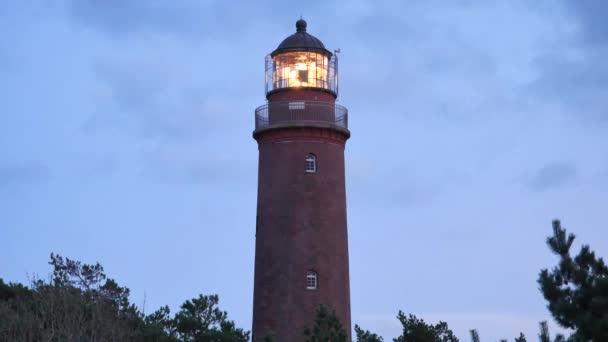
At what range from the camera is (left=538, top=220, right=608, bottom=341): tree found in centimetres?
2302

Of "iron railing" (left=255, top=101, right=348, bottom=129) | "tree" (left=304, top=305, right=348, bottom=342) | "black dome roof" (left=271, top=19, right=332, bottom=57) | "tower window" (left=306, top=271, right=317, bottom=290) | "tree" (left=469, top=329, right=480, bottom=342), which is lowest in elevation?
"tree" (left=469, top=329, right=480, bottom=342)

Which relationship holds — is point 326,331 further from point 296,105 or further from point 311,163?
point 296,105

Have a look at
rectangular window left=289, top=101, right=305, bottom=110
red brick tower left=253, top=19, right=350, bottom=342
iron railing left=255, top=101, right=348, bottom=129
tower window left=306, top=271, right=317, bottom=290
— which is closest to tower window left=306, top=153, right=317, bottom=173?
red brick tower left=253, top=19, right=350, bottom=342

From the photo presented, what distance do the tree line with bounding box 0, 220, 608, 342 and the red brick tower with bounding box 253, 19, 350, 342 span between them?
1.80m

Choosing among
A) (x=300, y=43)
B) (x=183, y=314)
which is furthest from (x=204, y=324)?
(x=300, y=43)

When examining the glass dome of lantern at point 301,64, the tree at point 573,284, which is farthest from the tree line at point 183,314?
the glass dome of lantern at point 301,64

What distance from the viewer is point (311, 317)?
38.1 metres

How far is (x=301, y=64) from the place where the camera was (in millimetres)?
40844

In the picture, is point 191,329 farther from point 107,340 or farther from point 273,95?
point 273,95

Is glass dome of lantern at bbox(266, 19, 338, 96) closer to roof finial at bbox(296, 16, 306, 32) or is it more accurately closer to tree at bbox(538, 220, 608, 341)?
roof finial at bbox(296, 16, 306, 32)

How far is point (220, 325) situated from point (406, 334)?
644 cm

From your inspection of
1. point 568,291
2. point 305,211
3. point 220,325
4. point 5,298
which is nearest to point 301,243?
point 305,211

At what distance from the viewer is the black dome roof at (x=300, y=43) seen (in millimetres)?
40594

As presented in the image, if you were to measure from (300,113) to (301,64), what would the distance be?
1.99m
